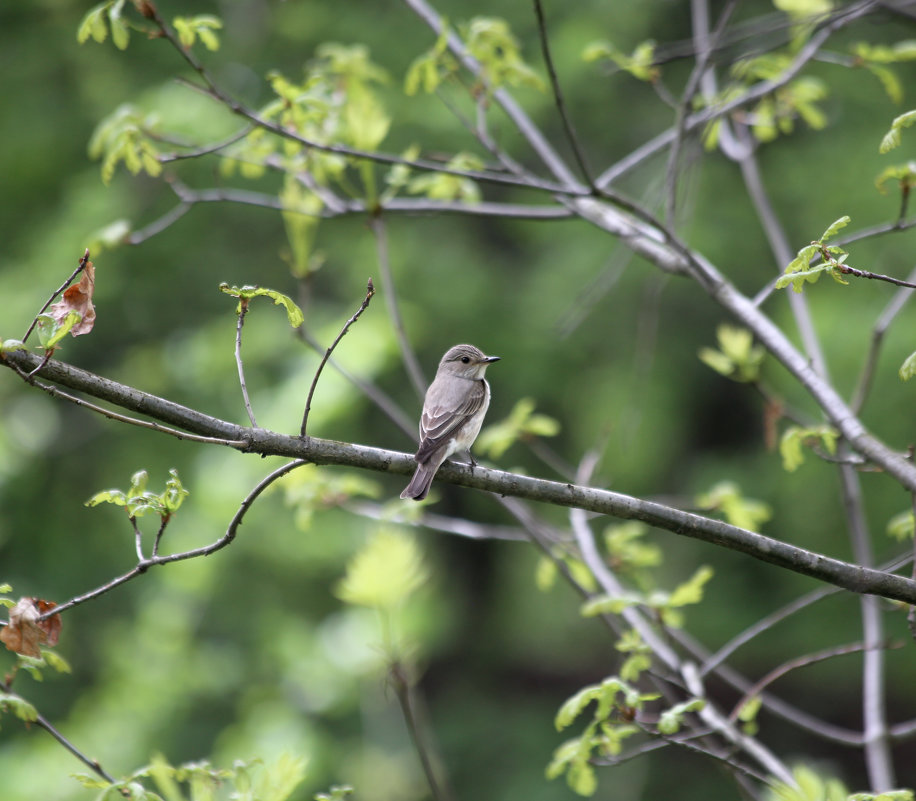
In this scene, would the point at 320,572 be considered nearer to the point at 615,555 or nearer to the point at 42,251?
the point at 42,251

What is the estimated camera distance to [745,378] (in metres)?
3.58

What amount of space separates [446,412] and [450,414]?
0.02m

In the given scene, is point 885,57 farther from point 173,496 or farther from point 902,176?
point 173,496

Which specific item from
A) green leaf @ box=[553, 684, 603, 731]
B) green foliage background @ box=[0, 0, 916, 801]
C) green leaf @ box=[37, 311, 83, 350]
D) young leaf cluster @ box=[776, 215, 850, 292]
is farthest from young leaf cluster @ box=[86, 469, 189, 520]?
green foliage background @ box=[0, 0, 916, 801]

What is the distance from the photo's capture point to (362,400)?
821 centimetres

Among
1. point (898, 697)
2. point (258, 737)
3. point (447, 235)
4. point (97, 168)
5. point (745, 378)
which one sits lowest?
point (258, 737)

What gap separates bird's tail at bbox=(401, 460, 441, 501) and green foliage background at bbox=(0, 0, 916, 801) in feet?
8.87

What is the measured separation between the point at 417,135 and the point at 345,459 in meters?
7.28

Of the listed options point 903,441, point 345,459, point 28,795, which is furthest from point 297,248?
point 903,441

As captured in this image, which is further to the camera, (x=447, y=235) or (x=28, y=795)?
(x=447, y=235)

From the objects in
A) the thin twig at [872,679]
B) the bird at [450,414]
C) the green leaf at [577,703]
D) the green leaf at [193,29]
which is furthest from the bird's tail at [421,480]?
the green leaf at [193,29]

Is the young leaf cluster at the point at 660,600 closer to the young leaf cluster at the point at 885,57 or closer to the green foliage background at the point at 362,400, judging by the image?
the young leaf cluster at the point at 885,57

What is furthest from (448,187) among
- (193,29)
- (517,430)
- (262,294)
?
(262,294)

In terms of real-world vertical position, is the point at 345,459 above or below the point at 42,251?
below
